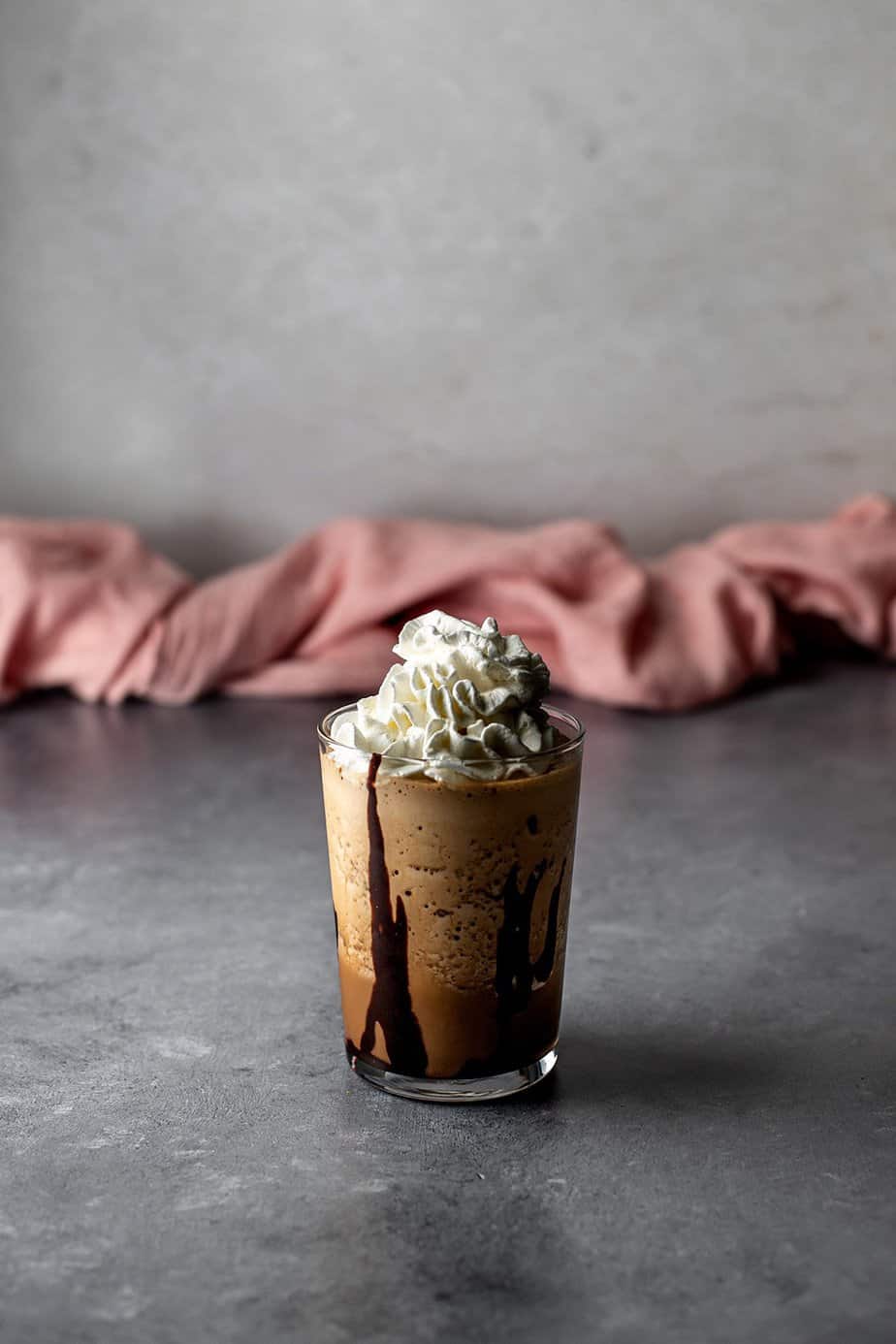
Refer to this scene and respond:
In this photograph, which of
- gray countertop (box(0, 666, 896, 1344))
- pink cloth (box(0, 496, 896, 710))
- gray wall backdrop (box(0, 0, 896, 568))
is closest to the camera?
gray countertop (box(0, 666, 896, 1344))

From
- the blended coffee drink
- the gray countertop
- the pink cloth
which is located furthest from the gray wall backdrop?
the blended coffee drink

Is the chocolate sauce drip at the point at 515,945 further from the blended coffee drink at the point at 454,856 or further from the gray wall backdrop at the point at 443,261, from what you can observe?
the gray wall backdrop at the point at 443,261

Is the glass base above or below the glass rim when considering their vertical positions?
below

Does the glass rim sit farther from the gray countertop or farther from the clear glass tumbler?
the gray countertop

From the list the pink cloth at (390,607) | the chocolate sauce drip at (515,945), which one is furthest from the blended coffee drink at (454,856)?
the pink cloth at (390,607)

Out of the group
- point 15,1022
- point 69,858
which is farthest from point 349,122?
point 15,1022

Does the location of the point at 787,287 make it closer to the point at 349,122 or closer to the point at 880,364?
the point at 880,364

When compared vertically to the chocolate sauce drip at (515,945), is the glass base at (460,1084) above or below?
below
